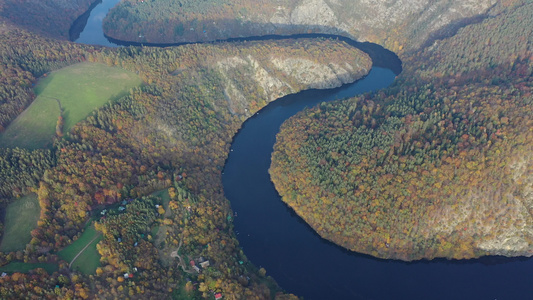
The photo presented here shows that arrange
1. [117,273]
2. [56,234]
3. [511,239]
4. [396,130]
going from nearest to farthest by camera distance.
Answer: [117,273], [56,234], [511,239], [396,130]

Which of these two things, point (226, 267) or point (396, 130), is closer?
point (226, 267)

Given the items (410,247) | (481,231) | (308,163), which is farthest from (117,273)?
(481,231)

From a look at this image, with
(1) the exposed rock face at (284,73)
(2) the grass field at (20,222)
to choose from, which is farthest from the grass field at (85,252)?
(1) the exposed rock face at (284,73)

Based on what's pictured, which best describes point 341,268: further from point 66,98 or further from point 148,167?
point 66,98

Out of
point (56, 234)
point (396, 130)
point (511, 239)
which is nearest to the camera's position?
point (56, 234)

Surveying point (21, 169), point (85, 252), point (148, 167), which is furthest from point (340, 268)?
point (21, 169)

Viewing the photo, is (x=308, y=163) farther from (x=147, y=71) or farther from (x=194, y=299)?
(x=147, y=71)

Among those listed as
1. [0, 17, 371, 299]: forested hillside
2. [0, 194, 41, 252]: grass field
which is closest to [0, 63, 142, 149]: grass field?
[0, 17, 371, 299]: forested hillside
